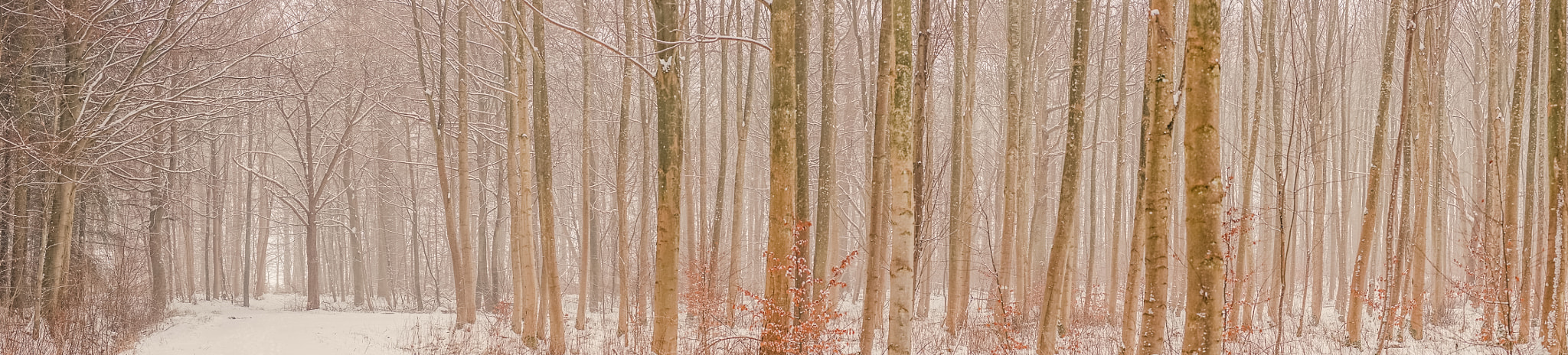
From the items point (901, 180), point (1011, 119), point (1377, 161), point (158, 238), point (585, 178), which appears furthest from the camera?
point (158, 238)

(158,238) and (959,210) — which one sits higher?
(959,210)

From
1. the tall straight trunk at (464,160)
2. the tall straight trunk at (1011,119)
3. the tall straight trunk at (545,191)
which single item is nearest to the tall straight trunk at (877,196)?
the tall straight trunk at (1011,119)

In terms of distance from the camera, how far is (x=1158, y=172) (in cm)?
452

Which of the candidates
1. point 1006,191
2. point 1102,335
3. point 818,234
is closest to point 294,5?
point 818,234

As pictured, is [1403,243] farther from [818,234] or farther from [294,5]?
[294,5]

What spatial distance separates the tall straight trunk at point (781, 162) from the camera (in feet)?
19.4

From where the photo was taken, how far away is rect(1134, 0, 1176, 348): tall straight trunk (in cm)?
446

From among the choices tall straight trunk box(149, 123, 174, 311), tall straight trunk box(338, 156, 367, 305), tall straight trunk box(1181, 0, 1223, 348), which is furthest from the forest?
tall straight trunk box(338, 156, 367, 305)

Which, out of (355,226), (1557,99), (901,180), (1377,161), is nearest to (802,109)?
(901,180)

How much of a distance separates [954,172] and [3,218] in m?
12.5

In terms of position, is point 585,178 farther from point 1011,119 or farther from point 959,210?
point 1011,119

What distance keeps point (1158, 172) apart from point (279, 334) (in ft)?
39.0

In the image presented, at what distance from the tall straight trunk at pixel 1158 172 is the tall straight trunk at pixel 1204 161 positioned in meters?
0.48

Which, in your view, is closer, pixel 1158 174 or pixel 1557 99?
pixel 1158 174
